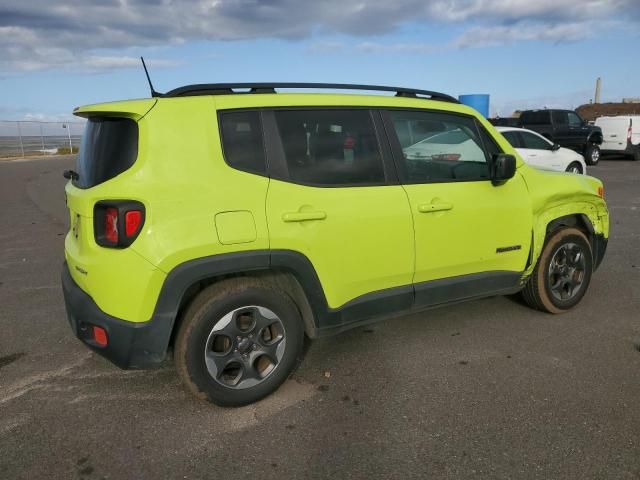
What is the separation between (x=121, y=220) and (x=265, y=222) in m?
0.73

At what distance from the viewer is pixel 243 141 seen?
117 inches

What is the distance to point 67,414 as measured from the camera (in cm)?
303

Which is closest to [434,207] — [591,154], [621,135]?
[591,154]

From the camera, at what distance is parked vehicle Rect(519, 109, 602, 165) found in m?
18.7

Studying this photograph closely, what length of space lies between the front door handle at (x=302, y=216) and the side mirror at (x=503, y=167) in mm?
1398

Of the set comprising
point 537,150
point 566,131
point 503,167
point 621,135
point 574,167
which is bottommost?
point 574,167

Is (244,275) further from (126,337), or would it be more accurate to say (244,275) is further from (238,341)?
(126,337)

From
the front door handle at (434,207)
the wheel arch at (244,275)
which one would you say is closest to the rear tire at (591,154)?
the front door handle at (434,207)

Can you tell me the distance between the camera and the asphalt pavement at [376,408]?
8.45 ft

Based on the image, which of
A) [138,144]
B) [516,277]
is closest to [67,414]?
[138,144]

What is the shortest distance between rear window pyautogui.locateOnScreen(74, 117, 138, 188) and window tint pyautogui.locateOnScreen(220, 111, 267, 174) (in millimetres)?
471

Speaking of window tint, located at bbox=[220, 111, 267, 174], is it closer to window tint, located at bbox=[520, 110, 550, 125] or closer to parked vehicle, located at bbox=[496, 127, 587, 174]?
parked vehicle, located at bbox=[496, 127, 587, 174]

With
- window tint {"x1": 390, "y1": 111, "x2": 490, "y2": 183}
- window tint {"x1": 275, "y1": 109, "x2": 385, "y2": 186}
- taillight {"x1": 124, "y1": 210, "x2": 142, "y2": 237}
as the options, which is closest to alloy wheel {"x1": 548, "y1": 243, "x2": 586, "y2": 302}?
window tint {"x1": 390, "y1": 111, "x2": 490, "y2": 183}

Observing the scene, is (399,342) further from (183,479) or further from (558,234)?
(183,479)
